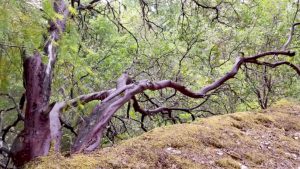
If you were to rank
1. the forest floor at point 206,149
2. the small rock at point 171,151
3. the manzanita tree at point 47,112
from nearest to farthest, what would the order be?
the forest floor at point 206,149
the small rock at point 171,151
the manzanita tree at point 47,112

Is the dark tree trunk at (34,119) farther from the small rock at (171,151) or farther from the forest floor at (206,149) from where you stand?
the small rock at (171,151)

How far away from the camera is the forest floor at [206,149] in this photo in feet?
5.95

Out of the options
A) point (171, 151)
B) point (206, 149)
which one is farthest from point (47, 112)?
point (206, 149)

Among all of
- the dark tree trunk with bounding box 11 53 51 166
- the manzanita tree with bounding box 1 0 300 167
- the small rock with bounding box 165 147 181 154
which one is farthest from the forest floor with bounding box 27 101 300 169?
the dark tree trunk with bounding box 11 53 51 166

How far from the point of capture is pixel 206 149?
2.15 metres

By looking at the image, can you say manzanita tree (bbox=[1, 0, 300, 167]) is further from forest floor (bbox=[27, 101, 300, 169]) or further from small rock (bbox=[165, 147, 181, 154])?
small rock (bbox=[165, 147, 181, 154])

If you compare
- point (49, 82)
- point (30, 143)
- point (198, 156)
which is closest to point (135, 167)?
point (198, 156)

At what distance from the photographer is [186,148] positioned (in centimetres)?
210

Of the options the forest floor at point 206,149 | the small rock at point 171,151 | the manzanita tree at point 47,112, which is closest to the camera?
the forest floor at point 206,149

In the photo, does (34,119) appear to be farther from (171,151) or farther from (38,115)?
(171,151)

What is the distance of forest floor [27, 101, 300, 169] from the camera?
5.95 ft

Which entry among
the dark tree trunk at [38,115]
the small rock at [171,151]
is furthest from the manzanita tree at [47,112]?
the small rock at [171,151]

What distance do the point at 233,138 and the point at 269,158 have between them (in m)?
0.30

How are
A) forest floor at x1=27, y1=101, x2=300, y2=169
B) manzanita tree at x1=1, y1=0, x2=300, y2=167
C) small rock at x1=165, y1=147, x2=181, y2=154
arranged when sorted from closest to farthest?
forest floor at x1=27, y1=101, x2=300, y2=169 → small rock at x1=165, y1=147, x2=181, y2=154 → manzanita tree at x1=1, y1=0, x2=300, y2=167
